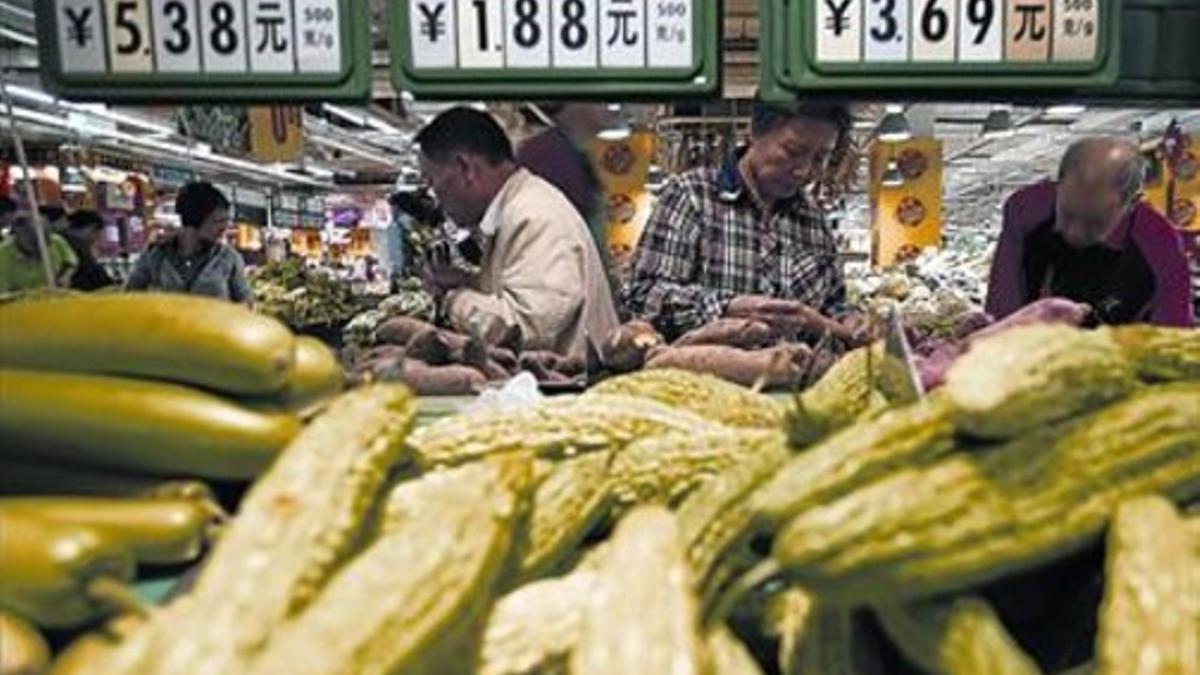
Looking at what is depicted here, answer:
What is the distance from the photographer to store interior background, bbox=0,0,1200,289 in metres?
7.39

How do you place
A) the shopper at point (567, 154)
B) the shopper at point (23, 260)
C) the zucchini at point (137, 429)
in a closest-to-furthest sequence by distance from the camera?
the zucchini at point (137, 429) < the shopper at point (567, 154) < the shopper at point (23, 260)

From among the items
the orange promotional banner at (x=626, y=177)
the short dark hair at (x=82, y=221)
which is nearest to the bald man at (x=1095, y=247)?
the short dark hair at (x=82, y=221)

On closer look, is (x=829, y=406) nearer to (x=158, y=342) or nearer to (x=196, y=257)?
(x=158, y=342)

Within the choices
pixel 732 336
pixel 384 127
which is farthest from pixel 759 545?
pixel 384 127

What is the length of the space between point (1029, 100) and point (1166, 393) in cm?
144

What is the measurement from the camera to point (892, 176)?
599 inches

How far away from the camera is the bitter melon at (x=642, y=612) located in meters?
0.72

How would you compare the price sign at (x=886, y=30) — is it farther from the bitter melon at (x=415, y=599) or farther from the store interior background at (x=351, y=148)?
the store interior background at (x=351, y=148)

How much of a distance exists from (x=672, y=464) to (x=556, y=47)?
1269 mm

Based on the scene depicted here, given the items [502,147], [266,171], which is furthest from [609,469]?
[266,171]

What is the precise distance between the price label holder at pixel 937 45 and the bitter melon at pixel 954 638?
142cm

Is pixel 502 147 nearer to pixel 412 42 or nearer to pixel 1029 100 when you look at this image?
pixel 412 42

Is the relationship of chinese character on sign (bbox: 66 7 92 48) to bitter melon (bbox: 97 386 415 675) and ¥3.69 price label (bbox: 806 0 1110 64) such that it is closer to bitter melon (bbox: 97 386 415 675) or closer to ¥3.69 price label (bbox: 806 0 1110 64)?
¥3.69 price label (bbox: 806 0 1110 64)

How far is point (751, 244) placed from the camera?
3.40 m
